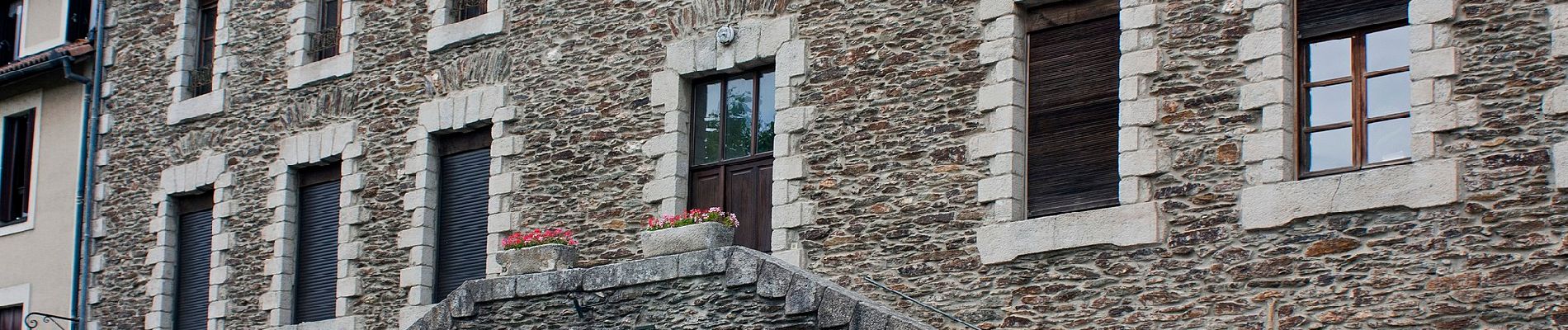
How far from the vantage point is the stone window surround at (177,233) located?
712 inches

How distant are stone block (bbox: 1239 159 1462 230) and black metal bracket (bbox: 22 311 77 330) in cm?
1148

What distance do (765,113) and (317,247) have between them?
15.2 ft

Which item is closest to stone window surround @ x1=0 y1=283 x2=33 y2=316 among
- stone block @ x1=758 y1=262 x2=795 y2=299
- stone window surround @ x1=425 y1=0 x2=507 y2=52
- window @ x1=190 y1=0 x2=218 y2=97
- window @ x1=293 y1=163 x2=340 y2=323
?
window @ x1=190 y1=0 x2=218 y2=97

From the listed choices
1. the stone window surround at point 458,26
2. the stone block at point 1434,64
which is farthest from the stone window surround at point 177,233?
the stone block at point 1434,64

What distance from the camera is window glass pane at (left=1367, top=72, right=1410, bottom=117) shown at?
11.7 metres

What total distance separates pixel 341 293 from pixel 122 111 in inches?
152

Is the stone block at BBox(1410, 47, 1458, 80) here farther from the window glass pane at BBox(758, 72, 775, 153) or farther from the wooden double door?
the window glass pane at BBox(758, 72, 775, 153)

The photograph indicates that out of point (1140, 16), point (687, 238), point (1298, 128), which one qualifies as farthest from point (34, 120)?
point (1298, 128)

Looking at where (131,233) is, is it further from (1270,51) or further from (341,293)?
(1270,51)

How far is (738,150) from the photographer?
1490cm

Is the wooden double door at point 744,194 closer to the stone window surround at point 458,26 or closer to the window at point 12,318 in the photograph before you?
the stone window surround at point 458,26

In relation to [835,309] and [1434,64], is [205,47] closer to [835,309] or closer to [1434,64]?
[835,309]

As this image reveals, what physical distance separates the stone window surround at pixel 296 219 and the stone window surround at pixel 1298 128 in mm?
7620

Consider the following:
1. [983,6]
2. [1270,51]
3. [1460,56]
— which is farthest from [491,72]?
[1460,56]
